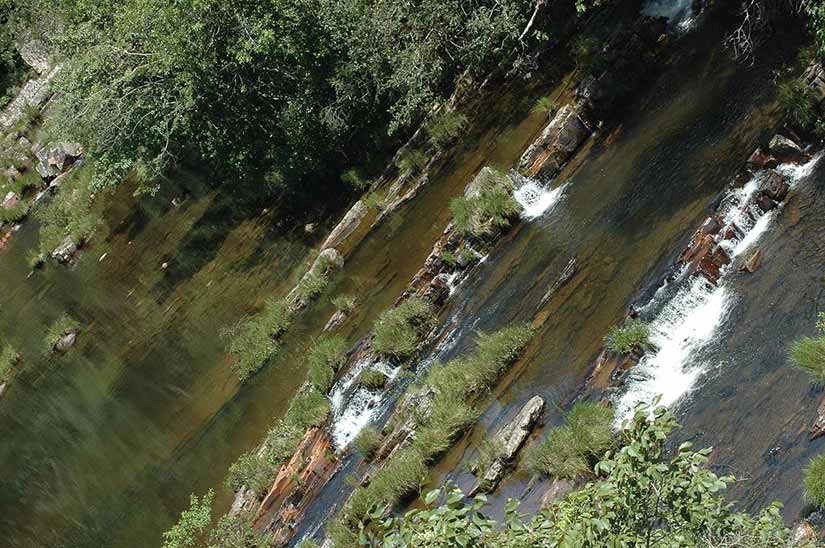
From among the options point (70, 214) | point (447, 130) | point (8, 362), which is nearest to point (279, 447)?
point (447, 130)

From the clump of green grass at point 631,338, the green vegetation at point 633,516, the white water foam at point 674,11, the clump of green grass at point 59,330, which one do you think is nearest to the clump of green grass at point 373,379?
the clump of green grass at point 631,338

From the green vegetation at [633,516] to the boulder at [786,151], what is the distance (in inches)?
461

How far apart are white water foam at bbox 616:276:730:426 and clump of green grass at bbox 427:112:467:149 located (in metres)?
12.9

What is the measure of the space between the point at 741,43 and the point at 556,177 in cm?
553

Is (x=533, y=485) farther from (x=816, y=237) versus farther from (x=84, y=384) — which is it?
(x=84, y=384)

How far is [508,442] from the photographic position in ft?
49.5

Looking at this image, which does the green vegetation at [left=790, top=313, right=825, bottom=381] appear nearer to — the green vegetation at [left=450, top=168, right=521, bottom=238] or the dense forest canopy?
the green vegetation at [left=450, top=168, right=521, bottom=238]

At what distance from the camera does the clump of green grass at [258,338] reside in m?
24.0

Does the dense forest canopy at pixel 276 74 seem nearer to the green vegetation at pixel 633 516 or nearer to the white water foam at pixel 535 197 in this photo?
the white water foam at pixel 535 197

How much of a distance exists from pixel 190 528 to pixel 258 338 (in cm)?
641

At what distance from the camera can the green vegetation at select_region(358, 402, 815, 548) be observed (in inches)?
258

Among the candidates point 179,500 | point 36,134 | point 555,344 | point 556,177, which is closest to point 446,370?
point 555,344

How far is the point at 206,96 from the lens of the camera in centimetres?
2870

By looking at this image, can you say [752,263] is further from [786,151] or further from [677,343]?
[786,151]
